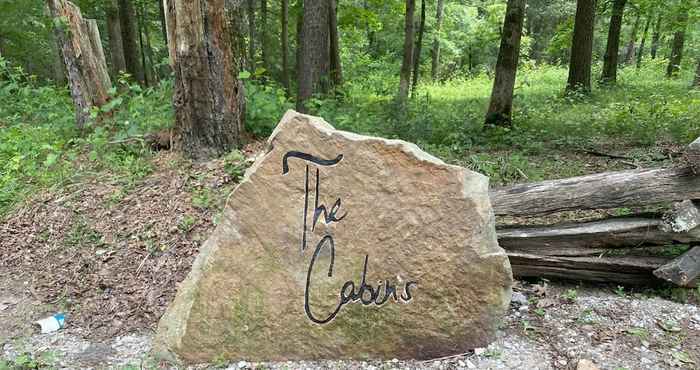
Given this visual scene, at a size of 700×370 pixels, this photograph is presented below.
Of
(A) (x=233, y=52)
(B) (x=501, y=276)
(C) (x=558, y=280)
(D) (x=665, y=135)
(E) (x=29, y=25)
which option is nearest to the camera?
(B) (x=501, y=276)

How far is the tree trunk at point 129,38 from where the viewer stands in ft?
35.6

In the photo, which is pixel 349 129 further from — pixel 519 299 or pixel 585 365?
pixel 585 365

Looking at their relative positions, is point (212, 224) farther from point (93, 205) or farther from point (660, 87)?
point (660, 87)

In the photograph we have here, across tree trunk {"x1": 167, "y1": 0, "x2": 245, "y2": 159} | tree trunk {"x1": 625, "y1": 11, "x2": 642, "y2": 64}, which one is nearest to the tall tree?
tree trunk {"x1": 625, "y1": 11, "x2": 642, "y2": 64}

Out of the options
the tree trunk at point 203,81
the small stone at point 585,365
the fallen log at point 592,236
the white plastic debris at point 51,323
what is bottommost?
the white plastic debris at point 51,323

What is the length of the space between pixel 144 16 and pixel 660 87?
15489mm

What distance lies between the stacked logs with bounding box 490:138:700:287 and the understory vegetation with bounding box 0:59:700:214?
1.88 metres

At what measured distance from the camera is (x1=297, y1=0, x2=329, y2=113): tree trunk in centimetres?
779

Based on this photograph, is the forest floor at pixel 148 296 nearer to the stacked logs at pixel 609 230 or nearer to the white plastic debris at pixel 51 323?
the white plastic debris at pixel 51 323

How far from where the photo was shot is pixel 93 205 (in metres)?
4.89

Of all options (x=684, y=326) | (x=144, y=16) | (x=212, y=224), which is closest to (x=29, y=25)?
(x=144, y=16)

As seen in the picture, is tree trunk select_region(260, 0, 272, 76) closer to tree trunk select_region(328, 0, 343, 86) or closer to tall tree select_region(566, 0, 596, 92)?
tree trunk select_region(328, 0, 343, 86)

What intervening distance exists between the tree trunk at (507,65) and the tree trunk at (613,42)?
20.5 feet

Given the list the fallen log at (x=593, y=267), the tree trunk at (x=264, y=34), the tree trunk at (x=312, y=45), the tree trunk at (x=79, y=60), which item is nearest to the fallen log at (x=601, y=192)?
the fallen log at (x=593, y=267)
